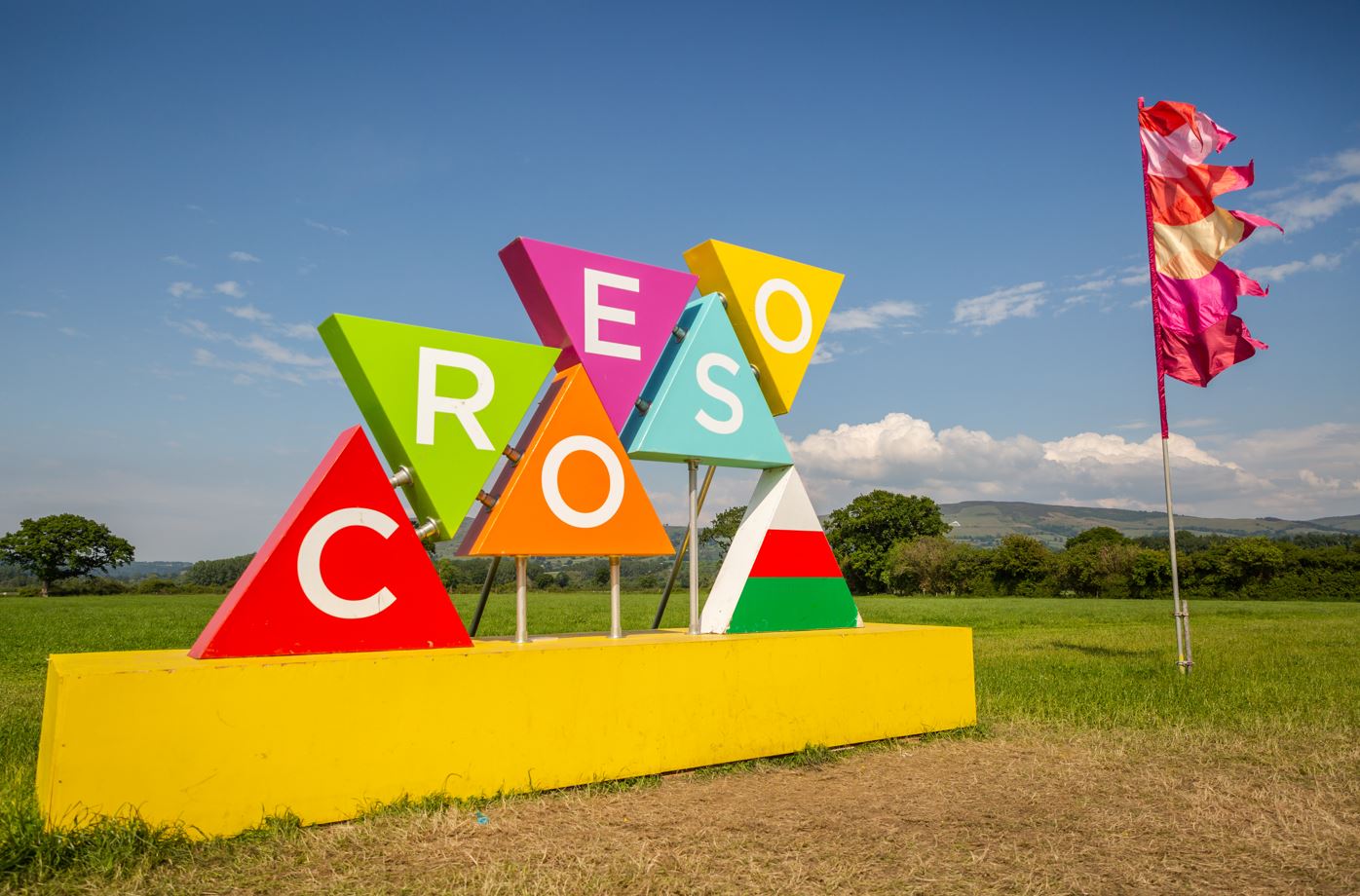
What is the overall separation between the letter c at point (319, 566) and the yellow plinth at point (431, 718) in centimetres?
33

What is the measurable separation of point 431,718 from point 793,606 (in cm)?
348

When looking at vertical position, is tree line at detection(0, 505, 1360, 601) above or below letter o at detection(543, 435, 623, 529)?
below

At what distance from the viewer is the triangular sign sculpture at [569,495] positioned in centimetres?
629

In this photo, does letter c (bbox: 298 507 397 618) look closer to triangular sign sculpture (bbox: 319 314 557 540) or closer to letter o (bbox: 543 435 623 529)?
triangular sign sculpture (bbox: 319 314 557 540)

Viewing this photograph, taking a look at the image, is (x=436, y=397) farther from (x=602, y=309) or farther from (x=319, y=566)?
(x=602, y=309)

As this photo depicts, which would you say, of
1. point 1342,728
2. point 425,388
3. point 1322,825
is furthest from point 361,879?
point 1342,728

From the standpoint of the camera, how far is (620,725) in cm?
604

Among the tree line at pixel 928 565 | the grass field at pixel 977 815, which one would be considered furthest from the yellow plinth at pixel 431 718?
the tree line at pixel 928 565

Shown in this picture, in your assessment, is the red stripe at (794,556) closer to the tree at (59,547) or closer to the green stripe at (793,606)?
the green stripe at (793,606)

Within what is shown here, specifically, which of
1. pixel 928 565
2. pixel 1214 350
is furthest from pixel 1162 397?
pixel 928 565

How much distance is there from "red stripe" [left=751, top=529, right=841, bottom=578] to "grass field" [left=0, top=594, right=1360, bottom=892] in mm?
1585

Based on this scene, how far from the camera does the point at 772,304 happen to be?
8203 mm

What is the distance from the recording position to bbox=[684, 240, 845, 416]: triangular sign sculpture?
25.8 feet

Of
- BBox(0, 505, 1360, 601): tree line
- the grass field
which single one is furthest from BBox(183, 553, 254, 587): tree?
the grass field
